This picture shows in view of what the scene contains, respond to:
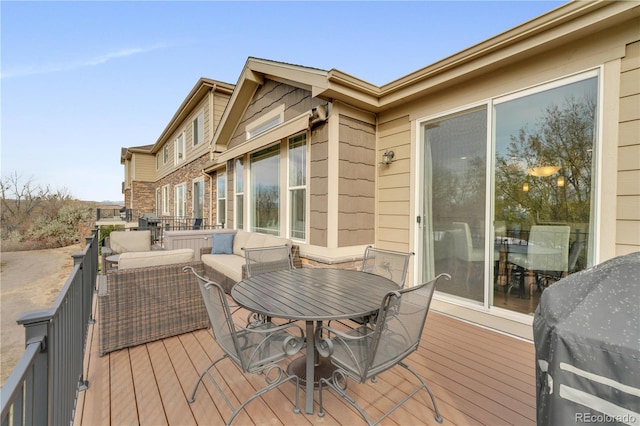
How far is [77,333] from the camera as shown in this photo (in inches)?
78.5

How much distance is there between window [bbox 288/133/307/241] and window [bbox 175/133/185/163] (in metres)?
9.00

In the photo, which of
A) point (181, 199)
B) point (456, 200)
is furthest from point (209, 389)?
point (181, 199)

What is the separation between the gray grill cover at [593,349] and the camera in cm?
82

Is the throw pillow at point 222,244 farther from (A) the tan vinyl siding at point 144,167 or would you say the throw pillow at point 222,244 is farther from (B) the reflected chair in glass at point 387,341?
(A) the tan vinyl siding at point 144,167

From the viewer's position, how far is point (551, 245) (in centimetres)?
283

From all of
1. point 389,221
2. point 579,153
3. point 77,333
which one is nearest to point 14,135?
point 77,333

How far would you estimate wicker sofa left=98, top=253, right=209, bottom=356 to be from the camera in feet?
8.67

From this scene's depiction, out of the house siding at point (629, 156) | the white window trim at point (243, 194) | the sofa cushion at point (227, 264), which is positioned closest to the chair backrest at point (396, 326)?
the house siding at point (629, 156)

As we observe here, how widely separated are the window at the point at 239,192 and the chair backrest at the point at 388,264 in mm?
4148

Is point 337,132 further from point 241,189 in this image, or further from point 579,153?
point 241,189

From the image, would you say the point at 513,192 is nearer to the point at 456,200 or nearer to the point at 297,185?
the point at 456,200

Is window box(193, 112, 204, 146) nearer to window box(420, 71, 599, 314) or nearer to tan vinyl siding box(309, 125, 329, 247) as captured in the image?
tan vinyl siding box(309, 125, 329, 247)

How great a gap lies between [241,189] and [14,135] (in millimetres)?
12368

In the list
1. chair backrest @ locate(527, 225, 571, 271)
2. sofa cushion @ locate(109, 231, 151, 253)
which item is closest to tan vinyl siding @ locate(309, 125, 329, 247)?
chair backrest @ locate(527, 225, 571, 271)
